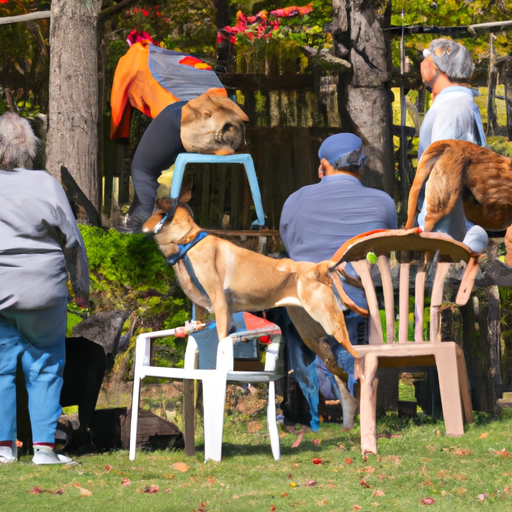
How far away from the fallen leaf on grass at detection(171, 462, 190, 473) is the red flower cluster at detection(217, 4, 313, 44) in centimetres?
340

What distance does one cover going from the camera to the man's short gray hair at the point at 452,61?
Result: 203 inches

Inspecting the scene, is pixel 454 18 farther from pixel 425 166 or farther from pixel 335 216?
pixel 335 216

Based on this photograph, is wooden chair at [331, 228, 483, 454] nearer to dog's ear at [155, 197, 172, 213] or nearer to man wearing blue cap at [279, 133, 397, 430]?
man wearing blue cap at [279, 133, 397, 430]

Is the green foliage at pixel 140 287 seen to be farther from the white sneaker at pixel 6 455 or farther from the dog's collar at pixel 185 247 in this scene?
the white sneaker at pixel 6 455

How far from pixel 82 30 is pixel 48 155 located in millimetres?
858

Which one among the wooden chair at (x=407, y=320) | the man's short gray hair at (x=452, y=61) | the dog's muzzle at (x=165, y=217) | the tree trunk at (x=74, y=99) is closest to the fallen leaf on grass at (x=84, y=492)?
the wooden chair at (x=407, y=320)

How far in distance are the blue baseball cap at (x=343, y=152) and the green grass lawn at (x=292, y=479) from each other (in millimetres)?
1555

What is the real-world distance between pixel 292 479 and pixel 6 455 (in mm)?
1321

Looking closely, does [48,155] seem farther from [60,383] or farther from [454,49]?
[454,49]

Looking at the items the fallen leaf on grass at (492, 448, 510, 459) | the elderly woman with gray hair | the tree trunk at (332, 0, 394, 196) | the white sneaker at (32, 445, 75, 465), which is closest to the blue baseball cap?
the tree trunk at (332, 0, 394, 196)

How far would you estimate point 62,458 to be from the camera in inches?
152

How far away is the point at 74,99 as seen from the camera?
583 centimetres

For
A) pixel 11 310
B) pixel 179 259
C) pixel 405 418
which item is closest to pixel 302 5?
pixel 179 259

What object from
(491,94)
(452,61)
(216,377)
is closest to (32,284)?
(216,377)
